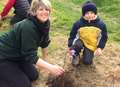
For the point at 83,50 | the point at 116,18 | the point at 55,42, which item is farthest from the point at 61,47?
the point at 116,18

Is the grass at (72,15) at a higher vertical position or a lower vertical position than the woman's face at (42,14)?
lower

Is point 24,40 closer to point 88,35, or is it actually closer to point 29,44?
point 29,44

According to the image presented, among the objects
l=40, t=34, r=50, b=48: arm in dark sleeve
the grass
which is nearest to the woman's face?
l=40, t=34, r=50, b=48: arm in dark sleeve

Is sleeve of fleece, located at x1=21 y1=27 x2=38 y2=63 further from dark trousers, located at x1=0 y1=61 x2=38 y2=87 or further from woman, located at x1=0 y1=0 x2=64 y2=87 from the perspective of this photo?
dark trousers, located at x1=0 y1=61 x2=38 y2=87

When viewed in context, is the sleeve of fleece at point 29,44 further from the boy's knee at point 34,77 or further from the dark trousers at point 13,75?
the boy's knee at point 34,77

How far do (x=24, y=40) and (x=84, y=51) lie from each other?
1520 millimetres

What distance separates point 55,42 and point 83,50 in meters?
0.92

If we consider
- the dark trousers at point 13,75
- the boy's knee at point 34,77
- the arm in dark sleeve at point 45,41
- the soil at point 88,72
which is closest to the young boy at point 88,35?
the soil at point 88,72

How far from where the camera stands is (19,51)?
454cm

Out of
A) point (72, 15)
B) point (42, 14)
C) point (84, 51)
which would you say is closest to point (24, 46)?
point (42, 14)

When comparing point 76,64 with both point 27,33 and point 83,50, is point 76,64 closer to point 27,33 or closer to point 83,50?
point 83,50

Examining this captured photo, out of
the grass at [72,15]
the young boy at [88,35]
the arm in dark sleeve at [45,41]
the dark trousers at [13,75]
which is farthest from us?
the grass at [72,15]

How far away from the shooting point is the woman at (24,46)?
4.31 metres

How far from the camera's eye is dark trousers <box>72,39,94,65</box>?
17.9 feet
